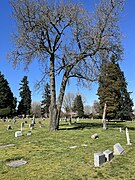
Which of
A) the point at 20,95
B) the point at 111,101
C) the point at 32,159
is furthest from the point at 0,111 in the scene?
the point at 32,159

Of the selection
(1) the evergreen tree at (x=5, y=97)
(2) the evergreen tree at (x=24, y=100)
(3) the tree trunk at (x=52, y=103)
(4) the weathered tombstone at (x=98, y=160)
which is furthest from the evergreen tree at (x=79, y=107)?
(4) the weathered tombstone at (x=98, y=160)

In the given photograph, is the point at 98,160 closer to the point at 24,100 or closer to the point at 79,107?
the point at 24,100

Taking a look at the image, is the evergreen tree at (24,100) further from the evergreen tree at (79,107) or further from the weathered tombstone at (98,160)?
the weathered tombstone at (98,160)

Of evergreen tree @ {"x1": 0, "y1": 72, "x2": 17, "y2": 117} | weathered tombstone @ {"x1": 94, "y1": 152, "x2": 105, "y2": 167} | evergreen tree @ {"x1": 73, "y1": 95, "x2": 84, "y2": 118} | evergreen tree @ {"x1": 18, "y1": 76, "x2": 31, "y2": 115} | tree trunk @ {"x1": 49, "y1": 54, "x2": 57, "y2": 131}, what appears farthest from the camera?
evergreen tree @ {"x1": 73, "y1": 95, "x2": 84, "y2": 118}

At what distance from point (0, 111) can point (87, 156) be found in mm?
51403

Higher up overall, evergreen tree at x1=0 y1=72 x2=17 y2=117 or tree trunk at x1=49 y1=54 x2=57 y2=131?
evergreen tree at x1=0 y1=72 x2=17 y2=117

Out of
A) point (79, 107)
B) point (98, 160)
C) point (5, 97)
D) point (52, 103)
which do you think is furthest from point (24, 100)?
point (98, 160)

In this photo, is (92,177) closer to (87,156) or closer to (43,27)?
(87,156)

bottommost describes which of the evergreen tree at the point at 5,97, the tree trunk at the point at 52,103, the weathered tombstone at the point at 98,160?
the weathered tombstone at the point at 98,160

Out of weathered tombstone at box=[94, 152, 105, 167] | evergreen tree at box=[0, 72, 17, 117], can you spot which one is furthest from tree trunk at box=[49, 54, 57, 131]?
evergreen tree at box=[0, 72, 17, 117]

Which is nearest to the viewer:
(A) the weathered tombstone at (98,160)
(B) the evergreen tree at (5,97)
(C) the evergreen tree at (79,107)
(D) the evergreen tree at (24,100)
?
(A) the weathered tombstone at (98,160)

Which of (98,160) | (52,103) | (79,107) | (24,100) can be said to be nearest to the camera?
(98,160)

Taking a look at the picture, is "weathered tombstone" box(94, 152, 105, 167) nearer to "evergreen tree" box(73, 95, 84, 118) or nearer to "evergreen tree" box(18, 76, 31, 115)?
"evergreen tree" box(18, 76, 31, 115)

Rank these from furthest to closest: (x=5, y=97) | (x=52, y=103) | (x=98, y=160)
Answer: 1. (x=5, y=97)
2. (x=52, y=103)
3. (x=98, y=160)
